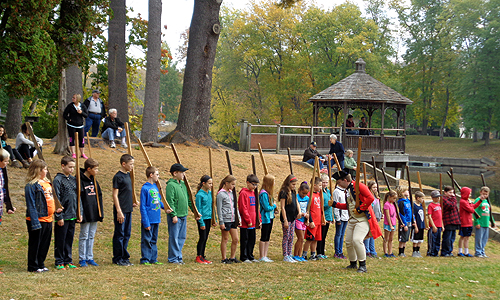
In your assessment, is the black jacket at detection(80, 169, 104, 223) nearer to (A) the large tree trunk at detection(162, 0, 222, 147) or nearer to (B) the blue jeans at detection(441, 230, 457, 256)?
(B) the blue jeans at detection(441, 230, 457, 256)

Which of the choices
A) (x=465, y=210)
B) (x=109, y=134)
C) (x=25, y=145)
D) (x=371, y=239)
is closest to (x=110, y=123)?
(x=109, y=134)

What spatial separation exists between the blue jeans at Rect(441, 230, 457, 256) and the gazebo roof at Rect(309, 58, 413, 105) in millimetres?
15467

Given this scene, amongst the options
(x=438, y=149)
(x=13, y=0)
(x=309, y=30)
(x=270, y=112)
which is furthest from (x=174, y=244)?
(x=438, y=149)

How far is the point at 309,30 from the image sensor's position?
153 ft

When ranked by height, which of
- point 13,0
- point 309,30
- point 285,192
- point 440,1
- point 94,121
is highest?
point 440,1

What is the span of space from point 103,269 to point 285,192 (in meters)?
3.17

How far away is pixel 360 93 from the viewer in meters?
26.7

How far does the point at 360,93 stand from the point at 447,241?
53.7 ft

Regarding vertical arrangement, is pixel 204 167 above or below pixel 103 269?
above

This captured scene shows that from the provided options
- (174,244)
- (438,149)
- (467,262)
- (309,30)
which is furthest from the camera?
(438,149)

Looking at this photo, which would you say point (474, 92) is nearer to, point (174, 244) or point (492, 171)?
point (492, 171)

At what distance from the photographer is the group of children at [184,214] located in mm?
6754

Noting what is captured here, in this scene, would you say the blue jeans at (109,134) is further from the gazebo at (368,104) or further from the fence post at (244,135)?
the gazebo at (368,104)

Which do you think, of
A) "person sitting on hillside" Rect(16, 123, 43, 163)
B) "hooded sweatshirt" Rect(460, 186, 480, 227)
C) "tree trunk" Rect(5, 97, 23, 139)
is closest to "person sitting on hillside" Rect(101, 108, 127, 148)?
"person sitting on hillside" Rect(16, 123, 43, 163)
